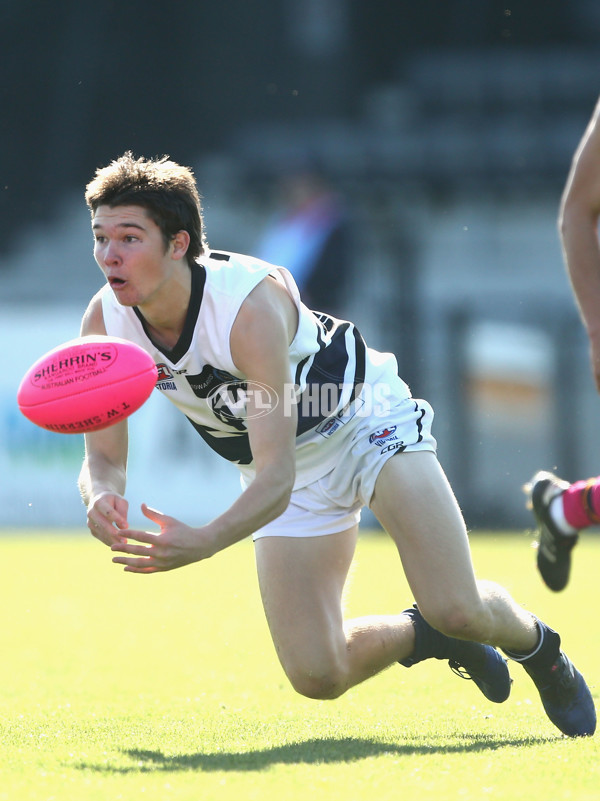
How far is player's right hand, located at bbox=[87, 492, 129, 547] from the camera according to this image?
3.77 m

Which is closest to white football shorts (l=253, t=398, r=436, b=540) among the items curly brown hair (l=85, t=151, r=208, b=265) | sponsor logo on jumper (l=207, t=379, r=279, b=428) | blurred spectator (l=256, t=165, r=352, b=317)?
sponsor logo on jumper (l=207, t=379, r=279, b=428)

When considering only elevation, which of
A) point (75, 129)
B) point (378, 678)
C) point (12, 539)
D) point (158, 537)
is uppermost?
point (75, 129)

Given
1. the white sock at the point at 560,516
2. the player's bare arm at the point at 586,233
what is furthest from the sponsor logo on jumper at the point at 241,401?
the white sock at the point at 560,516

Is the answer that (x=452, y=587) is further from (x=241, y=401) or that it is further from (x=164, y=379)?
(x=164, y=379)

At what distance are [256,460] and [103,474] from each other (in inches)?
23.5

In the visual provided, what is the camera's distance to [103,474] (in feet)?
13.8

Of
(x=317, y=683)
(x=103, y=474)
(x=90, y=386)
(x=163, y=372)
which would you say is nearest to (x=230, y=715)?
(x=317, y=683)

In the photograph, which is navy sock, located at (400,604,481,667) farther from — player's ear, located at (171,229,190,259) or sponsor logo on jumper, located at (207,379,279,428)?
player's ear, located at (171,229,190,259)

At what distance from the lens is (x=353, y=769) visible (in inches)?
145

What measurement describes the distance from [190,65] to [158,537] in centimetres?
1860

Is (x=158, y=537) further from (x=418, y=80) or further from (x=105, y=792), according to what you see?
(x=418, y=80)

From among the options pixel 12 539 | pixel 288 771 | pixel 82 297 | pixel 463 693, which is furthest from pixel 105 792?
pixel 82 297

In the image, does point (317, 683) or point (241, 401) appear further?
point (317, 683)

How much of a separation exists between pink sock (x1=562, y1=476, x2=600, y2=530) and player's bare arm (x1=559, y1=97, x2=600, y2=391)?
1.31 meters
